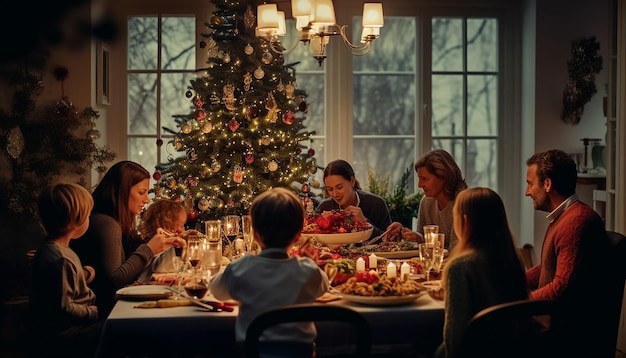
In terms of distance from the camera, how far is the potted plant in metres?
5.93

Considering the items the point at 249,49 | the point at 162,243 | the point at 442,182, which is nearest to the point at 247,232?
the point at 162,243

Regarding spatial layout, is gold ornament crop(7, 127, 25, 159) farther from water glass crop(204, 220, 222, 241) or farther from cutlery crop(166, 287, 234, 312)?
cutlery crop(166, 287, 234, 312)

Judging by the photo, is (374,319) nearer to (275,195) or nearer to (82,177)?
(275,195)

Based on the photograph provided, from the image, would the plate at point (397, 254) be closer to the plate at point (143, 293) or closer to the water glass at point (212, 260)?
the water glass at point (212, 260)

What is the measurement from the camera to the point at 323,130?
6.19 m

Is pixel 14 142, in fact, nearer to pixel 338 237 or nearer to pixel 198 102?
pixel 198 102

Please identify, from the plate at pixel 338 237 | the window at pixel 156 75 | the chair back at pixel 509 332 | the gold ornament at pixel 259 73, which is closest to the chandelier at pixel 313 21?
the plate at pixel 338 237

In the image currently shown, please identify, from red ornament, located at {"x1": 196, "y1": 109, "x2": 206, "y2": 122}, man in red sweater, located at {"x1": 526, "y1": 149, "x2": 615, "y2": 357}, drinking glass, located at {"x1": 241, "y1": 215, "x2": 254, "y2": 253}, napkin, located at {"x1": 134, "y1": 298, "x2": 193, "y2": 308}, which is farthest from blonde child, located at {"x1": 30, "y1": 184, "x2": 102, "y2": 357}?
red ornament, located at {"x1": 196, "y1": 109, "x2": 206, "y2": 122}

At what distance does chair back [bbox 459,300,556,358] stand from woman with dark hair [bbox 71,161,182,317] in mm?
1434

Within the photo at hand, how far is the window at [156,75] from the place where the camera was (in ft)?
19.9

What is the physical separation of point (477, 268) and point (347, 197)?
7.31 ft

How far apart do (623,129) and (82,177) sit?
3624 millimetres

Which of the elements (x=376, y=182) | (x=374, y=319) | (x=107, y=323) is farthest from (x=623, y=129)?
(x=107, y=323)

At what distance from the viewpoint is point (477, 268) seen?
243cm
